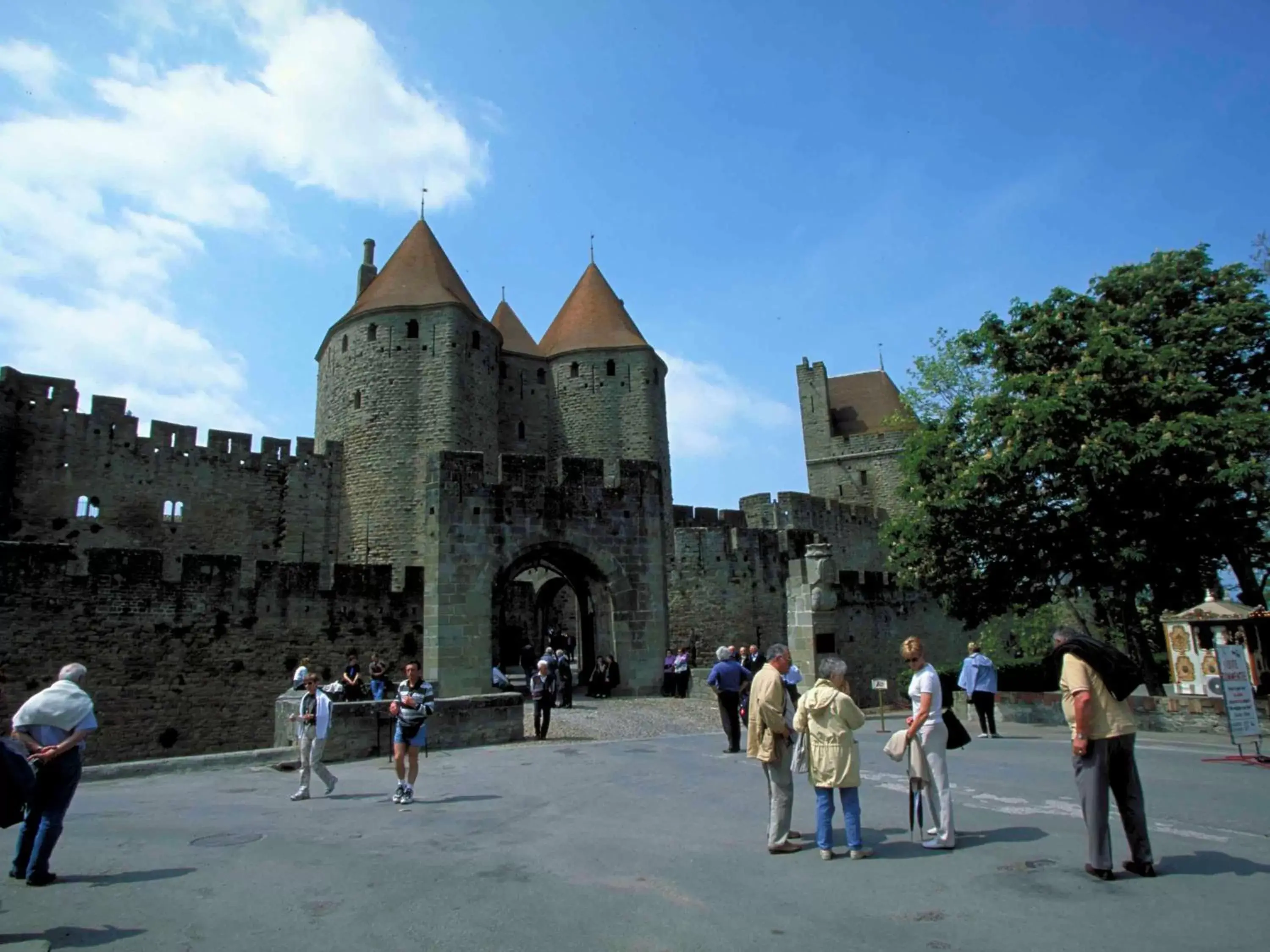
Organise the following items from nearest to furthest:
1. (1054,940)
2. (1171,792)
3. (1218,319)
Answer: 1. (1054,940)
2. (1171,792)
3. (1218,319)

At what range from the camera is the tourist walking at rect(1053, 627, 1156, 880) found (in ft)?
16.0

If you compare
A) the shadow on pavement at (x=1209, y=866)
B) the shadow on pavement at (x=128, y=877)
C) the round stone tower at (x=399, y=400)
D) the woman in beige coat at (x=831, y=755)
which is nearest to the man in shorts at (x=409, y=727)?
the shadow on pavement at (x=128, y=877)

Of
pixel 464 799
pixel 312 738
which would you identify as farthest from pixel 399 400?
pixel 464 799

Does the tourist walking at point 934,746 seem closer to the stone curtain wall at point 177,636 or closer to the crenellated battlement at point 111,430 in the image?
the stone curtain wall at point 177,636

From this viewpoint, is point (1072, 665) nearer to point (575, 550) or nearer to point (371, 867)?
point (371, 867)

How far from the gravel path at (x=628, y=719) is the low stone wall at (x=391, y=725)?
→ 2.09 feet

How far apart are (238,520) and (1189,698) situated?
92.5 ft

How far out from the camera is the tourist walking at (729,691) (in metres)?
11.1

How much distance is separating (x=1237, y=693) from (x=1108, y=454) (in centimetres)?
505

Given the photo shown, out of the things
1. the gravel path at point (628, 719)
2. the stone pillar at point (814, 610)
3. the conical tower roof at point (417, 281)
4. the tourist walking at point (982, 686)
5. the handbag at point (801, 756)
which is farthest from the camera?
the conical tower roof at point (417, 281)

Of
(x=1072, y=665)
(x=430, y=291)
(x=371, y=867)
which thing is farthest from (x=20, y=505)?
(x=1072, y=665)

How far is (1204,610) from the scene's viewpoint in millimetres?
20062

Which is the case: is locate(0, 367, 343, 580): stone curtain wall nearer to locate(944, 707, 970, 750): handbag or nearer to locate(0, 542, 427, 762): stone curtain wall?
locate(0, 542, 427, 762): stone curtain wall

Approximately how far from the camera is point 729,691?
1141 cm
